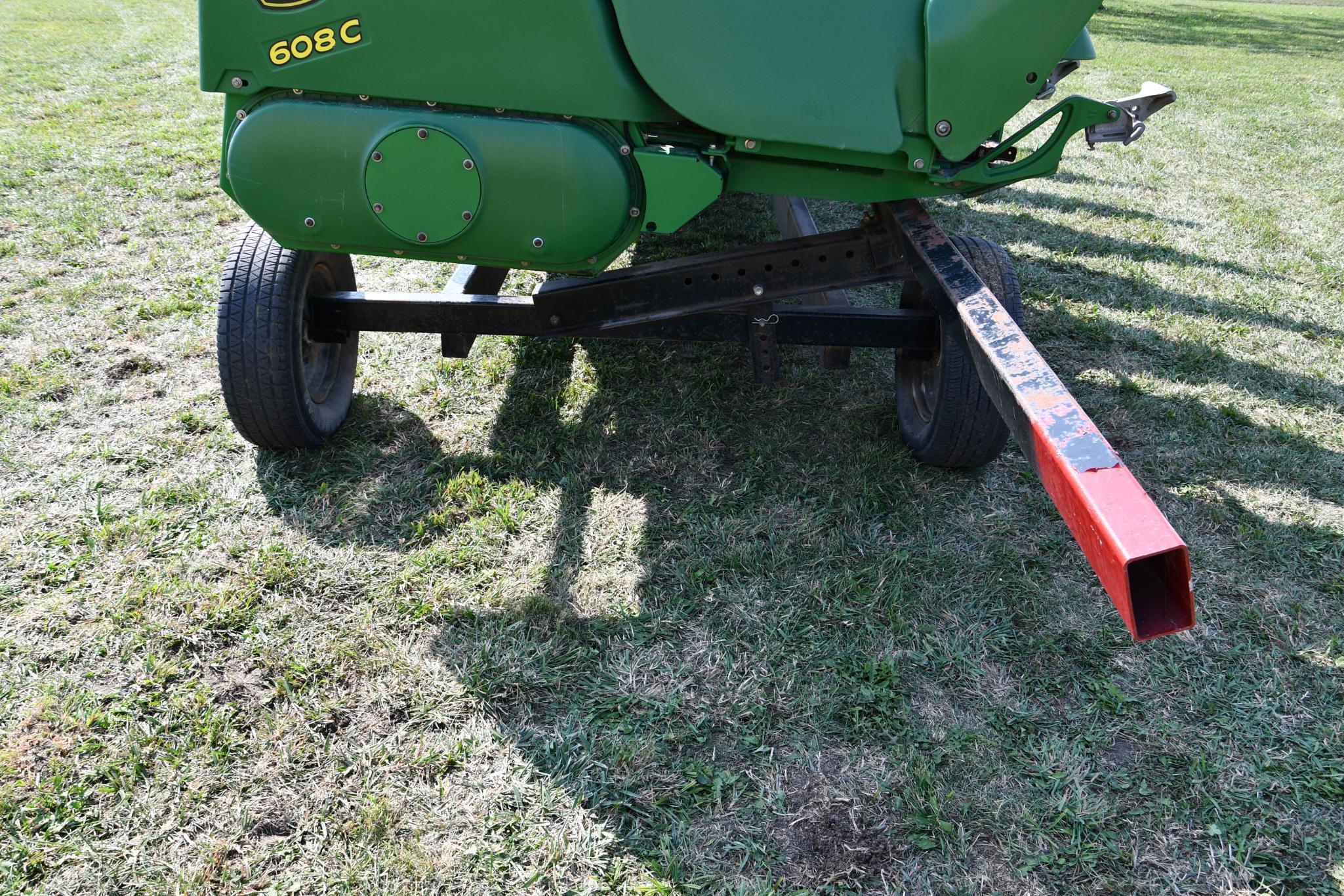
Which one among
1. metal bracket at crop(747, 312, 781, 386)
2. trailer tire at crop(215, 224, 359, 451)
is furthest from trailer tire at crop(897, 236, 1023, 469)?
trailer tire at crop(215, 224, 359, 451)

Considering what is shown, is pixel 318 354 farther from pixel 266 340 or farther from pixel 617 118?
pixel 617 118

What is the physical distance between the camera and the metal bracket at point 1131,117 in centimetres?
239

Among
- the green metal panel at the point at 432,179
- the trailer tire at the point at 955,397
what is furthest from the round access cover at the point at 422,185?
the trailer tire at the point at 955,397

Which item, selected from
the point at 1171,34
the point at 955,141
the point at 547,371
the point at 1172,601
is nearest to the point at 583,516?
the point at 547,371

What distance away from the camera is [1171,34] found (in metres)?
14.1

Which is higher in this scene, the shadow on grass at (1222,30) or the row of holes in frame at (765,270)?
the row of holes in frame at (765,270)

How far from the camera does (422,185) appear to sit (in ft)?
6.86

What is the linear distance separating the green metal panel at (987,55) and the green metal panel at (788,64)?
0.04m

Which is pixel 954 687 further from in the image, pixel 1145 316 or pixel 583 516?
pixel 1145 316

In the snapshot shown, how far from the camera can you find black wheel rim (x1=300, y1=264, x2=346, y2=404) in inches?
110

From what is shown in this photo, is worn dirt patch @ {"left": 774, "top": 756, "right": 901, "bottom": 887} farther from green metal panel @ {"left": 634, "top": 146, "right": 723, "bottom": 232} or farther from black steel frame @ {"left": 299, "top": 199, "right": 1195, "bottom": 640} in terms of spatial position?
green metal panel @ {"left": 634, "top": 146, "right": 723, "bottom": 232}

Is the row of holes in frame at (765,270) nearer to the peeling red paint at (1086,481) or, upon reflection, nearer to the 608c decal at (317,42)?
Answer: the peeling red paint at (1086,481)

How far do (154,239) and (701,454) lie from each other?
313cm

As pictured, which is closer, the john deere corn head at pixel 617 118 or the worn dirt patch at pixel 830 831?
the worn dirt patch at pixel 830 831
